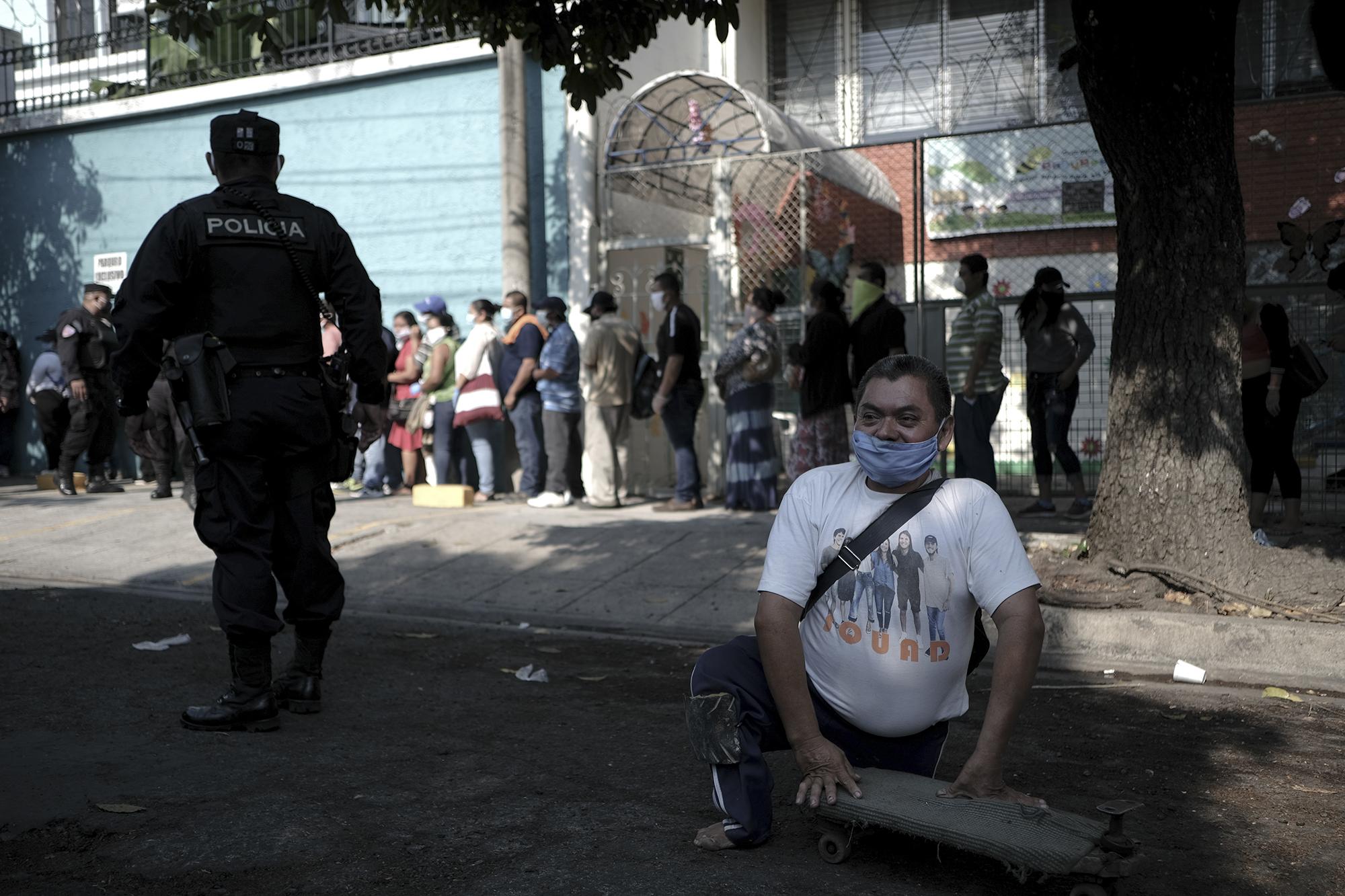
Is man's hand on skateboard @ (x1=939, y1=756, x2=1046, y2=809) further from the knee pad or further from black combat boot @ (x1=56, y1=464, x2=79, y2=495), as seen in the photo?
black combat boot @ (x1=56, y1=464, x2=79, y2=495)

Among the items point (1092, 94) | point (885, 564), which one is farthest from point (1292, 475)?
point (885, 564)

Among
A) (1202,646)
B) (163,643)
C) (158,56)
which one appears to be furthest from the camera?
(158,56)

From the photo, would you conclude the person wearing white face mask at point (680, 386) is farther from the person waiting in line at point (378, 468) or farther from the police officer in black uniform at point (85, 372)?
the police officer in black uniform at point (85, 372)

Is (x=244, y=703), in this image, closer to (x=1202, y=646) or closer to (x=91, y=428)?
(x=1202, y=646)

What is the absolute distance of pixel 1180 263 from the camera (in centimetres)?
649

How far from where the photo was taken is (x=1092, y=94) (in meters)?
6.64

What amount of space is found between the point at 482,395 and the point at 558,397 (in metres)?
0.74

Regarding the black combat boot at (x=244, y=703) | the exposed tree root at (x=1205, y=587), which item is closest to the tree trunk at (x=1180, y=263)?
the exposed tree root at (x=1205, y=587)

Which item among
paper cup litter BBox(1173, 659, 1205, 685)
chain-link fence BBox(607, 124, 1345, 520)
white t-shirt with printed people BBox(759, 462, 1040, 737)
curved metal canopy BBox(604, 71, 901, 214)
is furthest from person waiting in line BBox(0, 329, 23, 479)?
white t-shirt with printed people BBox(759, 462, 1040, 737)

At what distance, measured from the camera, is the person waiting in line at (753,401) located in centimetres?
992

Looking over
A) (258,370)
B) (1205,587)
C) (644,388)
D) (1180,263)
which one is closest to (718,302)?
(644,388)

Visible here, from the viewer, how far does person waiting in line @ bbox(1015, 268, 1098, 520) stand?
9.48 metres

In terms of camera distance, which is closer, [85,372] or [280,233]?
[280,233]

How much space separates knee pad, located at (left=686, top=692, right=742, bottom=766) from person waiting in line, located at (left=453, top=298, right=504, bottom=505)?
823 centimetres
